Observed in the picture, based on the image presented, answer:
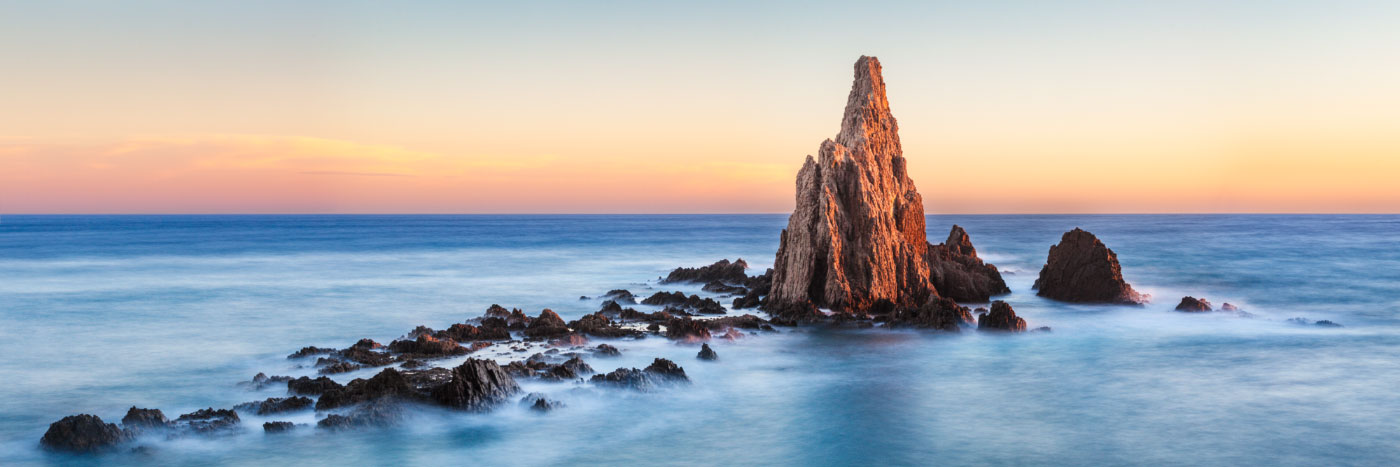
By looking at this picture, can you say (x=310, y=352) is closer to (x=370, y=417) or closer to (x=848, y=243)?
(x=370, y=417)

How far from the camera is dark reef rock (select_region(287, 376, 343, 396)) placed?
1471 cm

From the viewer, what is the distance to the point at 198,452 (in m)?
12.2

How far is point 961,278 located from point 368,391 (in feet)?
62.9

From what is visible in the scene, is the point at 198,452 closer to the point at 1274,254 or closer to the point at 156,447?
the point at 156,447

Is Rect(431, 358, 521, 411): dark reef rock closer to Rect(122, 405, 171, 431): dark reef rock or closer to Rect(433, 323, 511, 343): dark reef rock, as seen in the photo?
Rect(122, 405, 171, 431): dark reef rock

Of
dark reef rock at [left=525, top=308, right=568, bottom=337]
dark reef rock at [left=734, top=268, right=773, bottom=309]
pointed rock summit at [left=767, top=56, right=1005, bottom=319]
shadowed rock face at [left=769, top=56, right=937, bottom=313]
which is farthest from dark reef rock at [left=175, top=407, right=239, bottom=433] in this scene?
dark reef rock at [left=734, top=268, right=773, bottom=309]

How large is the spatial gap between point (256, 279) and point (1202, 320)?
A: 37.8m

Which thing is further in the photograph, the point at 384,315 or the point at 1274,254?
the point at 1274,254

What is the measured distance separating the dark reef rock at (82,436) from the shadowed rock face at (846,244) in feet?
51.9

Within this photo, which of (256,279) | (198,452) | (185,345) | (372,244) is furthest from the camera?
(372,244)

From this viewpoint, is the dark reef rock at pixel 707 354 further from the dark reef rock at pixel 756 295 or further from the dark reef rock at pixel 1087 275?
the dark reef rock at pixel 1087 275

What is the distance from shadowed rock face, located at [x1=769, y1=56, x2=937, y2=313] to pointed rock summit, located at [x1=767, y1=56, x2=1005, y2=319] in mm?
28

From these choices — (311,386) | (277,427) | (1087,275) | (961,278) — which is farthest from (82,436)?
(1087,275)

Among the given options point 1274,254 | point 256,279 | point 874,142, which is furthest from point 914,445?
point 1274,254
